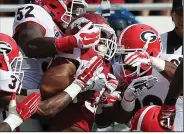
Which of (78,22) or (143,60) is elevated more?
(78,22)

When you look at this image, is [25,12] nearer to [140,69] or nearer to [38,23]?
[38,23]

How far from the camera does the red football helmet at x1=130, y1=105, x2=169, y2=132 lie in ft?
13.7

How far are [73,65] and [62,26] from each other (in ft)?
1.89

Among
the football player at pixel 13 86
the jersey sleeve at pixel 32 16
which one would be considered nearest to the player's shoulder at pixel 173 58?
the jersey sleeve at pixel 32 16

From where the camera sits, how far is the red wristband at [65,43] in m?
4.35

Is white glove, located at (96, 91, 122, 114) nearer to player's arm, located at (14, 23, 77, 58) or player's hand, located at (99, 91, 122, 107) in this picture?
player's hand, located at (99, 91, 122, 107)

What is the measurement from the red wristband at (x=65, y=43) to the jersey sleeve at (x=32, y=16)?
1.13 feet

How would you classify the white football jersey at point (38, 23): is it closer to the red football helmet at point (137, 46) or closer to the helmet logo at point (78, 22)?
the helmet logo at point (78, 22)

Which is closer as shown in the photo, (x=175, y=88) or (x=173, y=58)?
(x=175, y=88)

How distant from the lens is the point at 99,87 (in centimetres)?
437

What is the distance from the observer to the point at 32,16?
4719mm

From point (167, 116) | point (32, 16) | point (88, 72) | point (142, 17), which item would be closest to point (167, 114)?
point (167, 116)

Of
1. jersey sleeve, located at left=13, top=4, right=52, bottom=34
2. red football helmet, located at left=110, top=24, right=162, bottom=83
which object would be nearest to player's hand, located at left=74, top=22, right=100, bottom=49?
red football helmet, located at left=110, top=24, right=162, bottom=83

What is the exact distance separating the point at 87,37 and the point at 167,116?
0.60 meters
